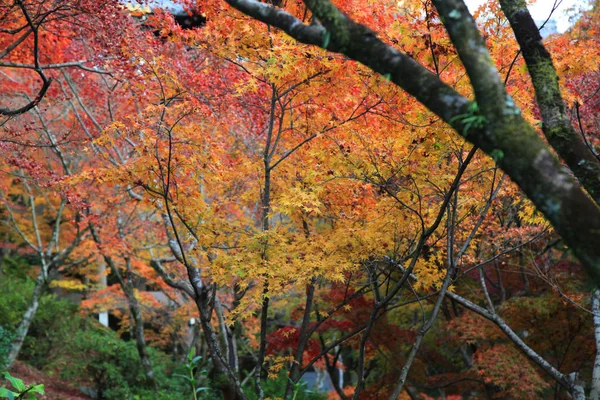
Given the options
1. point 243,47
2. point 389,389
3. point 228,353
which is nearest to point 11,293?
point 228,353

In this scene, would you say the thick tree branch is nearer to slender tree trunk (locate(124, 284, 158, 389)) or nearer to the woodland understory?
the woodland understory

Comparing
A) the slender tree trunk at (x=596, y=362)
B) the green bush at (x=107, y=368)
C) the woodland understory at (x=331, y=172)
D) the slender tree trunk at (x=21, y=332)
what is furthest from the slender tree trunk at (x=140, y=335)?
the slender tree trunk at (x=596, y=362)

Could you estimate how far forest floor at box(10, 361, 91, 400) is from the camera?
1277cm

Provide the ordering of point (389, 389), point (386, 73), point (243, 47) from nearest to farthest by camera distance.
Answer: point (386, 73) < point (243, 47) < point (389, 389)

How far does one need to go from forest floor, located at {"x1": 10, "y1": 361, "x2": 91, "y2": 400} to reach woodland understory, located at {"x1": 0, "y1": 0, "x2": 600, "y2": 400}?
9 cm

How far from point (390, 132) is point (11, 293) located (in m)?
12.6

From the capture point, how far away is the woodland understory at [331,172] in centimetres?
290

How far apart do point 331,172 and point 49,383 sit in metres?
11.0

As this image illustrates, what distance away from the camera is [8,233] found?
1988 cm

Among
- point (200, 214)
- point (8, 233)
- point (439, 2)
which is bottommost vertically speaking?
point (439, 2)

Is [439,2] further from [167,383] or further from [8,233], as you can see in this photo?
[8,233]

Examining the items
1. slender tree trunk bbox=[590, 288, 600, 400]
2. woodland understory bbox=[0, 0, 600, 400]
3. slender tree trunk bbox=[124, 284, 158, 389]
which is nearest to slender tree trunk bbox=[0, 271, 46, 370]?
woodland understory bbox=[0, 0, 600, 400]

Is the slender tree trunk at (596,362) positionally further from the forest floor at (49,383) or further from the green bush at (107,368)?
the forest floor at (49,383)

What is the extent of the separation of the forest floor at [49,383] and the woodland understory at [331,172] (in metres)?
0.09
